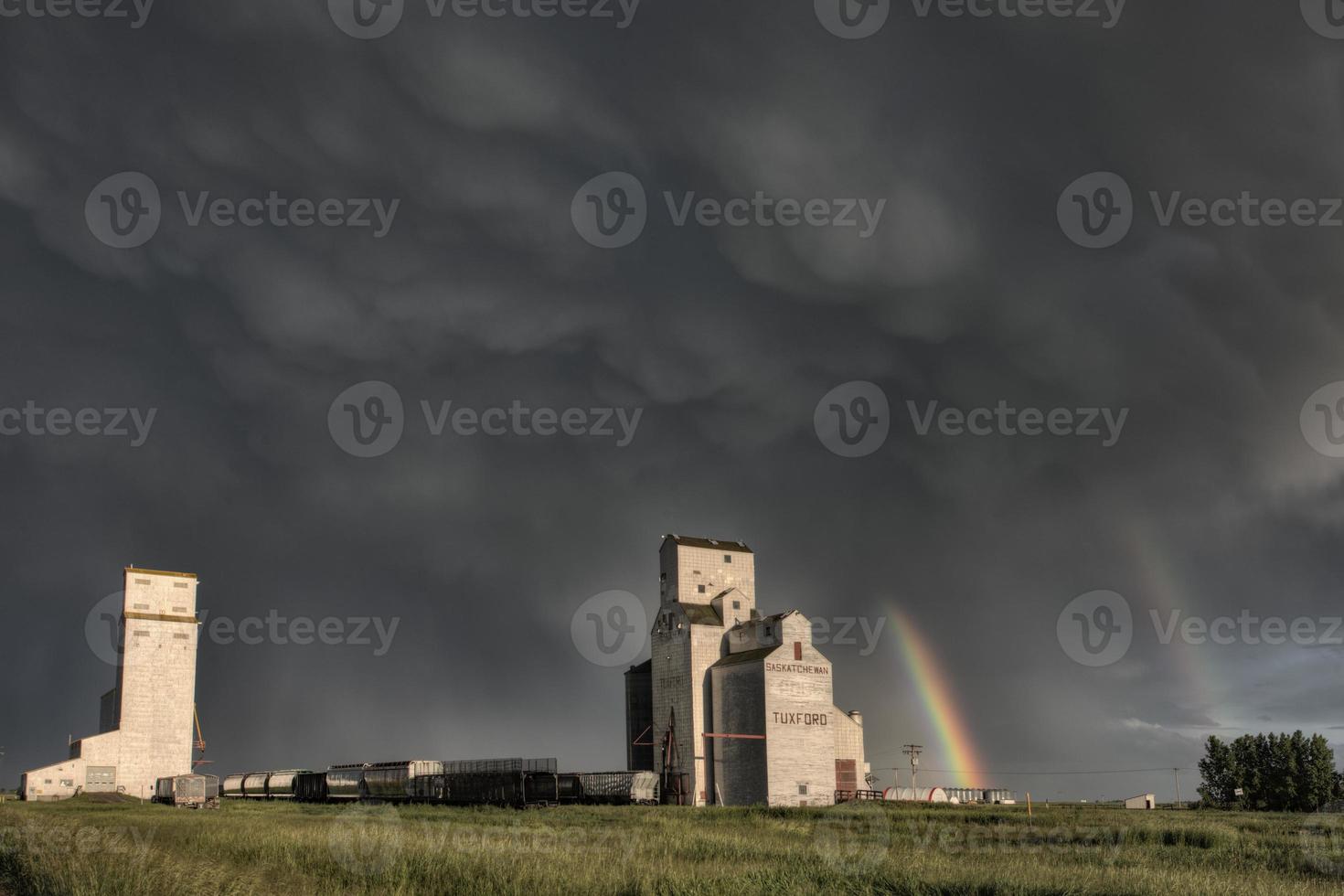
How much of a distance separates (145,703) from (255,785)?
13.4 meters

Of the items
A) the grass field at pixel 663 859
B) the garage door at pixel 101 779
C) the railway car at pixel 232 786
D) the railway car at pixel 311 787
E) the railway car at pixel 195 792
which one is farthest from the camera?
the railway car at pixel 232 786

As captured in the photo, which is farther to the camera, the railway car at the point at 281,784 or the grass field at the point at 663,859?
the railway car at the point at 281,784

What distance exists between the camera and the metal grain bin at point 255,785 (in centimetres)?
10412

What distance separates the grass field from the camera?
24.1 metres

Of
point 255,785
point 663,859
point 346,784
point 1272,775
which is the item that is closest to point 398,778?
point 346,784

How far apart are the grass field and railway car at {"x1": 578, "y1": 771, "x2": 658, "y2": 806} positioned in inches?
→ 1055

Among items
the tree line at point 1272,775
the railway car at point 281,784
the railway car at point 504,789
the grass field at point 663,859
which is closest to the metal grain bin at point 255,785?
the railway car at point 281,784

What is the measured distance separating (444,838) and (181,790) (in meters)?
58.1

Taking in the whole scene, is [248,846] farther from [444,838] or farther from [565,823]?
[565,823]

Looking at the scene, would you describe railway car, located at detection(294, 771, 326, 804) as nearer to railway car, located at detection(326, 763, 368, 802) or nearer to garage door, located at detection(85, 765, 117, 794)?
railway car, located at detection(326, 763, 368, 802)

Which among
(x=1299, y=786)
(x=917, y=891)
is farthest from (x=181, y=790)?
(x=1299, y=786)

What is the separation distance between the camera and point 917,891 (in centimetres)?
2359

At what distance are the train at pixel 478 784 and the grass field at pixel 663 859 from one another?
22.9 m

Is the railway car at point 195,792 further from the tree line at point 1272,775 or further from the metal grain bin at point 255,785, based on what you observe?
the tree line at point 1272,775
